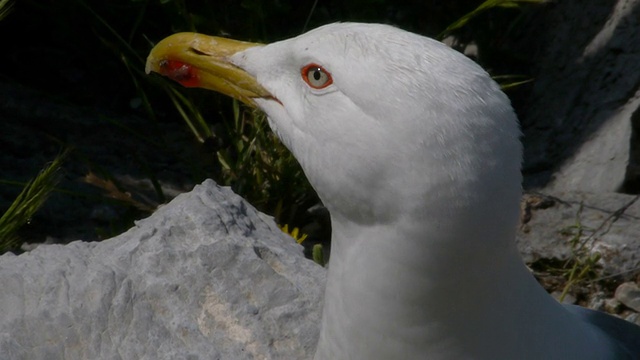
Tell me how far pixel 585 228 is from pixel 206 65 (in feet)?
6.79

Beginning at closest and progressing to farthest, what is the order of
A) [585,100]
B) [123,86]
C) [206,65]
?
[206,65], [585,100], [123,86]

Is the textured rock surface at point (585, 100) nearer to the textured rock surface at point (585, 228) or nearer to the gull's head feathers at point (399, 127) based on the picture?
the textured rock surface at point (585, 228)

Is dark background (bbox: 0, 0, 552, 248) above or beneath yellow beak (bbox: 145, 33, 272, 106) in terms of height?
beneath

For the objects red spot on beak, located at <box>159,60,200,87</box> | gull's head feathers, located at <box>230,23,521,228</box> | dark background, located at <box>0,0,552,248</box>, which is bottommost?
dark background, located at <box>0,0,552,248</box>

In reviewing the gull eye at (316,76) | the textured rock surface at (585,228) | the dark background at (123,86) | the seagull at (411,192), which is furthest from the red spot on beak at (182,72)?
the textured rock surface at (585,228)

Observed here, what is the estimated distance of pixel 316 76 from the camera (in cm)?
225

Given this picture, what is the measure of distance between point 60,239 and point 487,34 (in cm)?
206

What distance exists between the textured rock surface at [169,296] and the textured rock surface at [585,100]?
1.81 m

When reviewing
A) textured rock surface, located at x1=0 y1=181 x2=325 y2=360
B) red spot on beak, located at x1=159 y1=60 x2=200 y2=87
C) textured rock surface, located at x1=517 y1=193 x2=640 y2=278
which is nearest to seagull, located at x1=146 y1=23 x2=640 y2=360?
red spot on beak, located at x1=159 y1=60 x2=200 y2=87

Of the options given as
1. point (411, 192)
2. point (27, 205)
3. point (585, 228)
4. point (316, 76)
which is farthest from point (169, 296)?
point (585, 228)

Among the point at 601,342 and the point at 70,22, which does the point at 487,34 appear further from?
the point at 601,342

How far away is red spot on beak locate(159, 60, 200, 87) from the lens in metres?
2.64

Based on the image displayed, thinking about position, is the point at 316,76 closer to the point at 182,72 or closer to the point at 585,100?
the point at 182,72

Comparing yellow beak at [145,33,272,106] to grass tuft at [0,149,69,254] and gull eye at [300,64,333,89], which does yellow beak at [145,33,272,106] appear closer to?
gull eye at [300,64,333,89]
